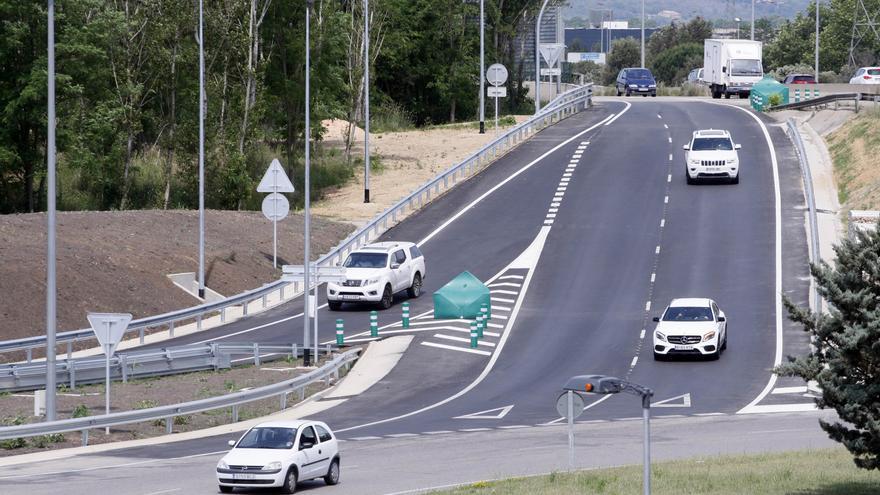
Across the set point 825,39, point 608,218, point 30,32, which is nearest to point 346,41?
point 30,32

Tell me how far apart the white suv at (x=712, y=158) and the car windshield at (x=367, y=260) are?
61.1 feet

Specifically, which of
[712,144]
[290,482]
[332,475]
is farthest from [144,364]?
[712,144]

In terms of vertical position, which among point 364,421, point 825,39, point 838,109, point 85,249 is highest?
point 825,39

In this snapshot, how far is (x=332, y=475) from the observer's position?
70.4 feet

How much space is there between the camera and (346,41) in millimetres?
75312

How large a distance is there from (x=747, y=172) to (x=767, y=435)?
110ft

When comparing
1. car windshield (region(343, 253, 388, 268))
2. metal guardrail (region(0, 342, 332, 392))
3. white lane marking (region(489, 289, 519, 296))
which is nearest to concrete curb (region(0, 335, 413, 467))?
metal guardrail (region(0, 342, 332, 392))

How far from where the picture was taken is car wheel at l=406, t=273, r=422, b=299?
1747 inches

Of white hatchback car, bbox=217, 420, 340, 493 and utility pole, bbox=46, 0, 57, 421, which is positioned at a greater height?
utility pole, bbox=46, 0, 57, 421

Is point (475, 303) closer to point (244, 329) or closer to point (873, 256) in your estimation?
point (244, 329)

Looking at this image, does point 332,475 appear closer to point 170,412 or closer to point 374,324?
point 170,412

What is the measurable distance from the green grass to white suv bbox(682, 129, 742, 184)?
114 feet

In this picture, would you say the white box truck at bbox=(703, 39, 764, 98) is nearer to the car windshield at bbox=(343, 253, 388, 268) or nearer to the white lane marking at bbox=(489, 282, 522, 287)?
the white lane marking at bbox=(489, 282, 522, 287)

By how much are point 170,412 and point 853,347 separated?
1466 centimetres
